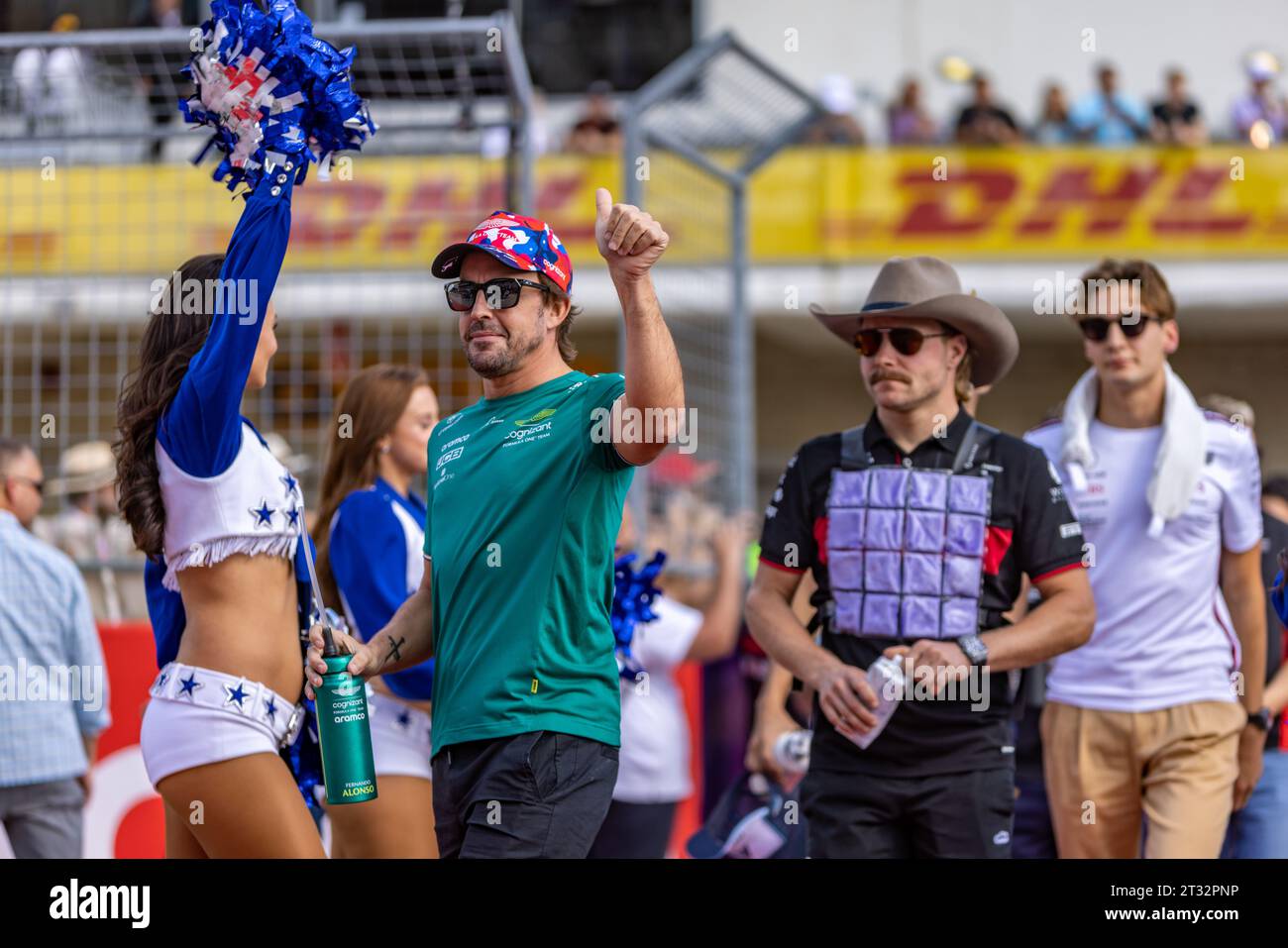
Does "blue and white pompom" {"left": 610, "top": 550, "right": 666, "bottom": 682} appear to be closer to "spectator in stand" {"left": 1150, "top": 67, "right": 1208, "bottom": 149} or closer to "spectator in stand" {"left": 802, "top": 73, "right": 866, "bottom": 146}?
"spectator in stand" {"left": 802, "top": 73, "right": 866, "bottom": 146}

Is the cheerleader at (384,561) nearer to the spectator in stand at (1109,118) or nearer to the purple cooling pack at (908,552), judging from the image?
the purple cooling pack at (908,552)

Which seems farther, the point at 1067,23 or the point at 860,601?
the point at 1067,23

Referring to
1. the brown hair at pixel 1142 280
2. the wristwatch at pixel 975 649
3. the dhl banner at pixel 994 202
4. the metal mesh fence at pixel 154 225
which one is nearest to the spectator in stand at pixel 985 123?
the dhl banner at pixel 994 202

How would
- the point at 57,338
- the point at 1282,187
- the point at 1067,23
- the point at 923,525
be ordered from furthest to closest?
the point at 1067,23, the point at 1282,187, the point at 57,338, the point at 923,525

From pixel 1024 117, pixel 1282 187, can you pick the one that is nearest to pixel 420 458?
pixel 1282 187

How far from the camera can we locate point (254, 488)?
3.86 metres

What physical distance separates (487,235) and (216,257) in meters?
0.74

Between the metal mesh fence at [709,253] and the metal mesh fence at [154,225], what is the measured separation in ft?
2.78

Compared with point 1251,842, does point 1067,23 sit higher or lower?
higher

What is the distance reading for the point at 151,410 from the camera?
3840 mm

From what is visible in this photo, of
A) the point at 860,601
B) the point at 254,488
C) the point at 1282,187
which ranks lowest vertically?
the point at 860,601

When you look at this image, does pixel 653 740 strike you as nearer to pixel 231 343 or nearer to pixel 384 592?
pixel 384 592

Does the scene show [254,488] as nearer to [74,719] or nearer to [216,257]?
[216,257]

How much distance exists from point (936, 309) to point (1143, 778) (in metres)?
1.63
